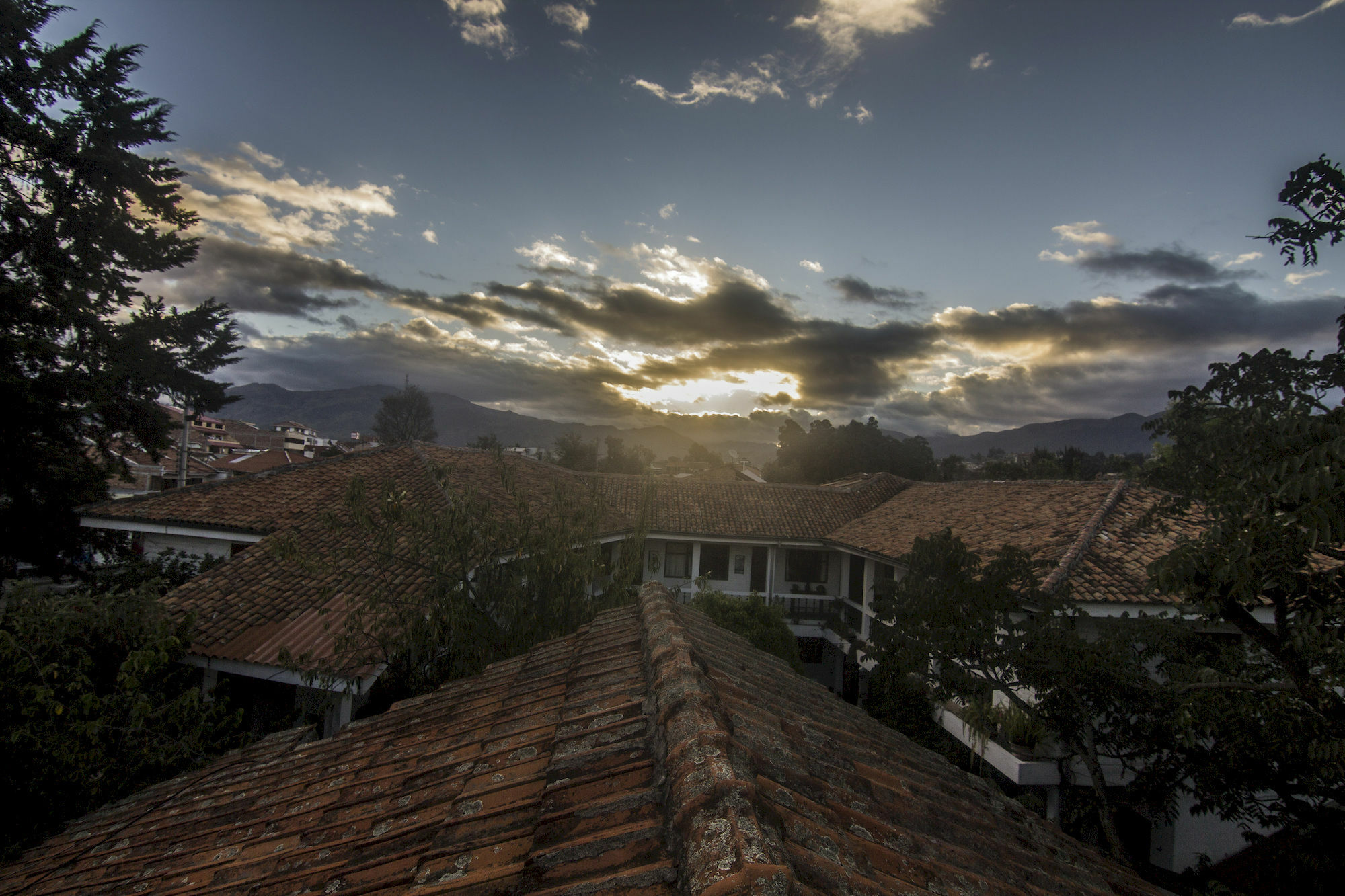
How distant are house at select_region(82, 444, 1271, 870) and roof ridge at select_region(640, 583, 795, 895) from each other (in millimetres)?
4912

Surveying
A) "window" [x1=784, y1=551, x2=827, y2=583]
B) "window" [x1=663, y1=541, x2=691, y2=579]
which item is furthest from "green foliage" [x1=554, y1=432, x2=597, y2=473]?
"window" [x1=784, y1=551, x2=827, y2=583]

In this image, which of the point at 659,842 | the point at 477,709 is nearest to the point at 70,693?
the point at 477,709

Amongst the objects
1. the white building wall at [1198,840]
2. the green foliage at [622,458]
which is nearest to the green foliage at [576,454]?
the green foliage at [622,458]

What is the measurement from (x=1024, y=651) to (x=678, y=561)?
56.3 feet

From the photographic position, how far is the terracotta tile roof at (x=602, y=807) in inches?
56.8

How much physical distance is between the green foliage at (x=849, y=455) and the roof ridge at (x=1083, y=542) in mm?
29162

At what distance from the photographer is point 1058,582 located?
9.98 metres

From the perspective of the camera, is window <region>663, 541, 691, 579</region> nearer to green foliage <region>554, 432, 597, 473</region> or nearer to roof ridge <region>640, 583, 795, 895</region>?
roof ridge <region>640, 583, 795, 895</region>

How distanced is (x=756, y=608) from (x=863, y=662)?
12.2 ft

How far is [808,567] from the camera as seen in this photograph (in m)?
22.8

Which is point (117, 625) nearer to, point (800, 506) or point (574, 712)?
point (574, 712)

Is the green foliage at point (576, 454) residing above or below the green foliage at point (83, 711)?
above

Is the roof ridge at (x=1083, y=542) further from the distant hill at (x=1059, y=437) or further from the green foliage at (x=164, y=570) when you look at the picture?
the distant hill at (x=1059, y=437)

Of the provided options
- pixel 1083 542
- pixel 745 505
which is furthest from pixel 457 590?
pixel 745 505
